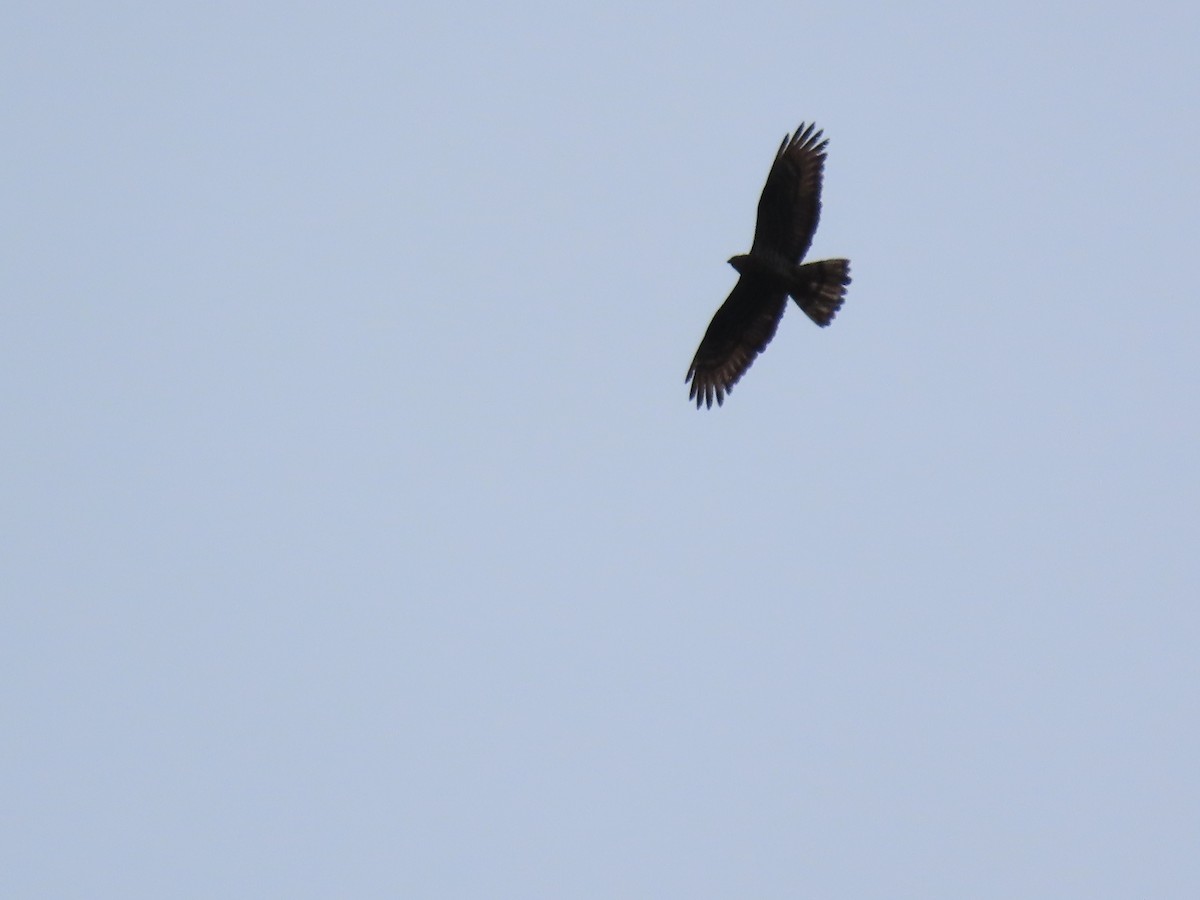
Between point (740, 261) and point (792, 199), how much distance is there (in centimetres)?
93

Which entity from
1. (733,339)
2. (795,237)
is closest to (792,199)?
(795,237)

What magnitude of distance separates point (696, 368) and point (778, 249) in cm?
202

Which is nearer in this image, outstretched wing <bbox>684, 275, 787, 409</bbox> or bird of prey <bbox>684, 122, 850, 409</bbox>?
bird of prey <bbox>684, 122, 850, 409</bbox>

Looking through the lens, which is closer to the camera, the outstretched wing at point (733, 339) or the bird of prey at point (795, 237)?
the bird of prey at point (795, 237)

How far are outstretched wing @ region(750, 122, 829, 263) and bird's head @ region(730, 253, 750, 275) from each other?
0.13 m

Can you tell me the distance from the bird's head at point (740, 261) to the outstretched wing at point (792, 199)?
131 millimetres

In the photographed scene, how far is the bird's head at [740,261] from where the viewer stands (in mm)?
18069

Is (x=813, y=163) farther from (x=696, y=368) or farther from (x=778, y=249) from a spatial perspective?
(x=696, y=368)

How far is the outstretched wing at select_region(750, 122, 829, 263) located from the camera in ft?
58.4

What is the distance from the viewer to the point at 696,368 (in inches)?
758

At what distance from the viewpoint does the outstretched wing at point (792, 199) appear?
17.8 meters

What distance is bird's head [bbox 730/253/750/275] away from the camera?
59.3ft

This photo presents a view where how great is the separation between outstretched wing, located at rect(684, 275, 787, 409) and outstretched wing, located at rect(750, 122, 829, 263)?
2.69ft

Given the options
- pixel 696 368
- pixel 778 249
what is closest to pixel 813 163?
pixel 778 249
